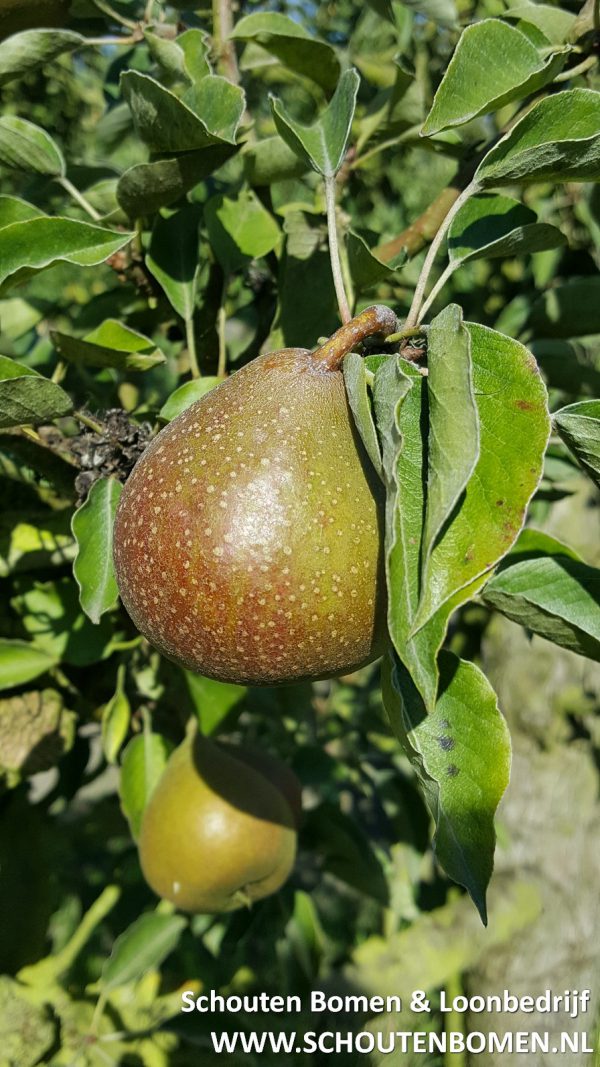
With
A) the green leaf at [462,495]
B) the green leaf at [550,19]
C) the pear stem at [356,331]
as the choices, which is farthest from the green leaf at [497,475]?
the green leaf at [550,19]

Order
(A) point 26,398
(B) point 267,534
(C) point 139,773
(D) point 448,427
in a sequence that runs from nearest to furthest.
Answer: (D) point 448,427, (B) point 267,534, (A) point 26,398, (C) point 139,773

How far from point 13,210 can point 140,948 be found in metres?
1.05

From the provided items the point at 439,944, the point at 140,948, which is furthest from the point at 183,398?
the point at 439,944

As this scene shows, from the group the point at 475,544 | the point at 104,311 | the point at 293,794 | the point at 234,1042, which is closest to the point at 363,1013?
the point at 234,1042

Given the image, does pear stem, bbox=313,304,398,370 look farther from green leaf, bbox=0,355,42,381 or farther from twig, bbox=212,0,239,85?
twig, bbox=212,0,239,85

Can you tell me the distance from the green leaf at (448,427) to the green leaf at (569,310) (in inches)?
29.3

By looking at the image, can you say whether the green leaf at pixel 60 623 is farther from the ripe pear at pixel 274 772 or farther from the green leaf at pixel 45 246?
the green leaf at pixel 45 246

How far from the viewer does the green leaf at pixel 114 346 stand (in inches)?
31.8

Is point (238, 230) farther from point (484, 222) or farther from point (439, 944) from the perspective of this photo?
point (439, 944)

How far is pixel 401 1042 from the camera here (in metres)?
1.58

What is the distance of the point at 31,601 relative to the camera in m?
1.08

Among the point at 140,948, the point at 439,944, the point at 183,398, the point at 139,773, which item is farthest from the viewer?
the point at 439,944

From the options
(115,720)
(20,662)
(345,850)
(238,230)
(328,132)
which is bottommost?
(345,850)

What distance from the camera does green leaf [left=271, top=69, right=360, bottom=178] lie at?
67 centimetres
